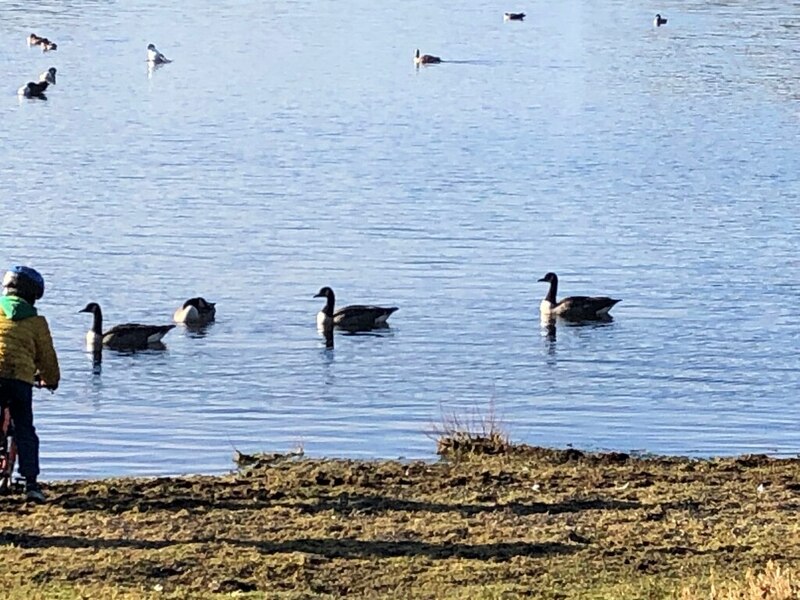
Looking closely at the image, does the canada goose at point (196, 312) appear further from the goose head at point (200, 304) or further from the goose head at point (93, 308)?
the goose head at point (93, 308)

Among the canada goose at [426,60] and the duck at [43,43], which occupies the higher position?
the duck at [43,43]

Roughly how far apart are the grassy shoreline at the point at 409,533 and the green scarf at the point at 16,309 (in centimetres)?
109

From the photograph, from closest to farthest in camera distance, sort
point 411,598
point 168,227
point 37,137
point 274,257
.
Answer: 1. point 411,598
2. point 274,257
3. point 168,227
4. point 37,137

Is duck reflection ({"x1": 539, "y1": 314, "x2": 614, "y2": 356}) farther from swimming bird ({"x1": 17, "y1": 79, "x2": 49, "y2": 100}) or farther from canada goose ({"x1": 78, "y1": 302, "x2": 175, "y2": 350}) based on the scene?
swimming bird ({"x1": 17, "y1": 79, "x2": 49, "y2": 100})

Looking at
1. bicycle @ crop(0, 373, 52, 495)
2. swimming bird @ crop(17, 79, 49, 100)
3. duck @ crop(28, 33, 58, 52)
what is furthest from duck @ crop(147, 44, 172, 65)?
bicycle @ crop(0, 373, 52, 495)

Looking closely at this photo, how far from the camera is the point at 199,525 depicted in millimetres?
9562

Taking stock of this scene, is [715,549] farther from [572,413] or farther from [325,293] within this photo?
[325,293]

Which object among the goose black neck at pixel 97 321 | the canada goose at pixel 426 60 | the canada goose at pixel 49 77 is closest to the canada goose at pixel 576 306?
the goose black neck at pixel 97 321

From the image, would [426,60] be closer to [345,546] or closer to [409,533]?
[409,533]

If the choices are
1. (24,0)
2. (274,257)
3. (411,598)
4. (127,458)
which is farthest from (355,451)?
(24,0)

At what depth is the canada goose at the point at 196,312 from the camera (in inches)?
811

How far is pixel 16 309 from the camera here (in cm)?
1012

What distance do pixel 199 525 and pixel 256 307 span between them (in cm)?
1221

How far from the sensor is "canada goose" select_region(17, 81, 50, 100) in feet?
148
